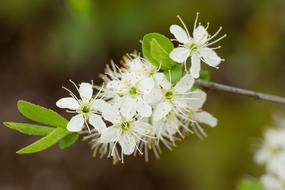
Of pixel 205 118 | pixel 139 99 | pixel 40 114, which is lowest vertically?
pixel 205 118

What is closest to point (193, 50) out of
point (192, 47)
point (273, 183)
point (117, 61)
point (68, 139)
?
point (192, 47)

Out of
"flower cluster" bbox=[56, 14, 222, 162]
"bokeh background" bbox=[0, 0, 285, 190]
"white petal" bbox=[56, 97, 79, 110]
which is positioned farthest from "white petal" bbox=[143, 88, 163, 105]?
"bokeh background" bbox=[0, 0, 285, 190]

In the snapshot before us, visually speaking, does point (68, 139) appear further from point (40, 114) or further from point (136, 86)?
point (136, 86)

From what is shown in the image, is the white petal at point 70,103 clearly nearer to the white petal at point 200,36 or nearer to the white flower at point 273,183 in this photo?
the white petal at point 200,36

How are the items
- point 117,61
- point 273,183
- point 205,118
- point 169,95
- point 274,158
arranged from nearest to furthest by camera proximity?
point 169,95 → point 205,118 → point 273,183 → point 274,158 → point 117,61

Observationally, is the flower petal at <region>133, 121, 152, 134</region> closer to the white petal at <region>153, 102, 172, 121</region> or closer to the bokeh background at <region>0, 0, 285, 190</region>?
the white petal at <region>153, 102, 172, 121</region>
